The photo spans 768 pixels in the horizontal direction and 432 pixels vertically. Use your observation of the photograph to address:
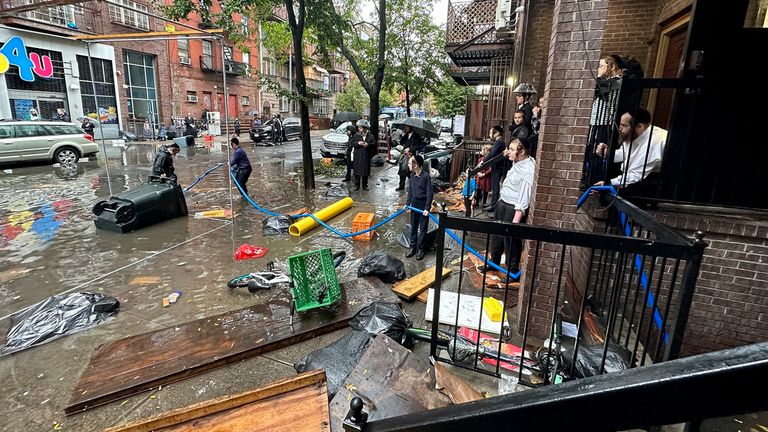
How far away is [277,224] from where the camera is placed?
25.0 feet

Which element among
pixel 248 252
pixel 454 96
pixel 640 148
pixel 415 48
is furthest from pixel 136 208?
pixel 454 96

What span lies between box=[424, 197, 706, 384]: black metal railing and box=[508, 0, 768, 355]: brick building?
178 millimetres

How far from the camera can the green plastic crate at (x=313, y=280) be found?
409 centimetres

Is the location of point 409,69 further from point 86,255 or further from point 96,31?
point 86,255

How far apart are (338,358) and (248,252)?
345 centimetres

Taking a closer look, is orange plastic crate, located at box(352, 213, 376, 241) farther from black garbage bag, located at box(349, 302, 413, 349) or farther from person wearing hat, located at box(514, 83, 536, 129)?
person wearing hat, located at box(514, 83, 536, 129)

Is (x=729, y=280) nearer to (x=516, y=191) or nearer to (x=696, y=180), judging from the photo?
(x=696, y=180)

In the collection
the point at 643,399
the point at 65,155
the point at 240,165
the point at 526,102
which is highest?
the point at 526,102

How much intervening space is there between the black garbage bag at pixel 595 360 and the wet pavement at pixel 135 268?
175 centimetres

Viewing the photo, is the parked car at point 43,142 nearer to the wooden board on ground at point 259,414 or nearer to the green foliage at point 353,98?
the wooden board on ground at point 259,414

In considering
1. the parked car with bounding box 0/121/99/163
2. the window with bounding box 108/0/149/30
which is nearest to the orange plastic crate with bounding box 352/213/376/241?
the parked car with bounding box 0/121/99/163

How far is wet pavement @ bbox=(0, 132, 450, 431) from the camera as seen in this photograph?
3229mm

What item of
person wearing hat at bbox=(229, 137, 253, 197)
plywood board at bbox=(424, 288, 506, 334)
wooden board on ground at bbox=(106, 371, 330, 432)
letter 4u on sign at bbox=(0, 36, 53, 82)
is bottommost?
plywood board at bbox=(424, 288, 506, 334)

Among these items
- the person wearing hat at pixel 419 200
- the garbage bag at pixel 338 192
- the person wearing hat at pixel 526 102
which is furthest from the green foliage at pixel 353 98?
the person wearing hat at pixel 419 200
